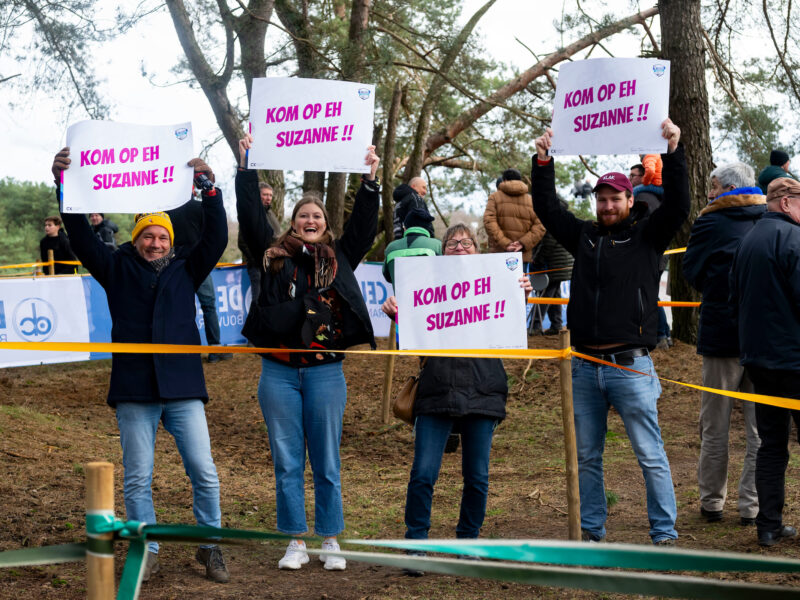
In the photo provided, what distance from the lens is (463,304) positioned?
4.84m

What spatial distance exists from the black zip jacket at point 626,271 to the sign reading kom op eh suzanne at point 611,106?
0.21 meters

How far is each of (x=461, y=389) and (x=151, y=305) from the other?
175 cm

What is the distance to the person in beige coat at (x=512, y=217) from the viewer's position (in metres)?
11.4

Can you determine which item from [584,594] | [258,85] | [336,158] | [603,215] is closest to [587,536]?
[584,594]

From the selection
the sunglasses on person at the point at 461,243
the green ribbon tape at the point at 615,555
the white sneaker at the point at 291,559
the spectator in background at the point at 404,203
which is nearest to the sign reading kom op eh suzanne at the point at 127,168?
the sunglasses on person at the point at 461,243

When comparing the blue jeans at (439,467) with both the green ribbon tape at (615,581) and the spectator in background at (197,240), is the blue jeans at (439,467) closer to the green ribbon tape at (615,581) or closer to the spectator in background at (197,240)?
the green ribbon tape at (615,581)

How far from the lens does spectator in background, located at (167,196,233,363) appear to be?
989 centimetres

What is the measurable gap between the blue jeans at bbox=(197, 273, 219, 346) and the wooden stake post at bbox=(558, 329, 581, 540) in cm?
681

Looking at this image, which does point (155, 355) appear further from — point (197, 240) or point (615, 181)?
point (197, 240)

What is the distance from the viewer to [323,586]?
185 inches

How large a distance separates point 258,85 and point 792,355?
11.3 feet

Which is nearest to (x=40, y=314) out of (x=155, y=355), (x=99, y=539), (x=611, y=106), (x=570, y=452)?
(x=155, y=355)

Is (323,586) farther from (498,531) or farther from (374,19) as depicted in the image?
(374,19)

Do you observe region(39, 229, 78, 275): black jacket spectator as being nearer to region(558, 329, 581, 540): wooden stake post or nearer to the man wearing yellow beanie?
the man wearing yellow beanie
